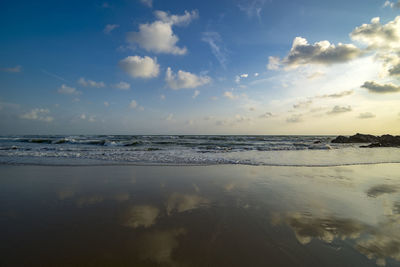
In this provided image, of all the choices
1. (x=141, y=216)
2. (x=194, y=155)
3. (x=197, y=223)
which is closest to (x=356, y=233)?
(x=197, y=223)

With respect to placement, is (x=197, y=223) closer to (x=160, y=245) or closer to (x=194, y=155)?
(x=160, y=245)

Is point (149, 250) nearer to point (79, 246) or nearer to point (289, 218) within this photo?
point (79, 246)

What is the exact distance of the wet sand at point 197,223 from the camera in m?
2.38

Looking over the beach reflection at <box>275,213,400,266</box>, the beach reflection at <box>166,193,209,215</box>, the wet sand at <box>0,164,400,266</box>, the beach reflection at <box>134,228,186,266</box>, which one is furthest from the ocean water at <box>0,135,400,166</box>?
the beach reflection at <box>134,228,186,266</box>

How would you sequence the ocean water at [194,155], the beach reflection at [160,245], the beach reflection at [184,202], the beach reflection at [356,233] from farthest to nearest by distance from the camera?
1. the ocean water at [194,155]
2. the beach reflection at [184,202]
3. the beach reflection at [356,233]
4. the beach reflection at [160,245]

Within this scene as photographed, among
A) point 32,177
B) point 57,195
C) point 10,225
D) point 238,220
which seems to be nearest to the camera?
point 10,225

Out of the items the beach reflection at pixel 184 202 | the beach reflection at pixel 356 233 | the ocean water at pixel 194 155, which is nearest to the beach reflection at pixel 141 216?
the beach reflection at pixel 184 202

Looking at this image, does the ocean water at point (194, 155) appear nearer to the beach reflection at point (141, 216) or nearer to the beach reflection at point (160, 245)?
the beach reflection at point (141, 216)

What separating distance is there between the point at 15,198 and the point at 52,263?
11.1ft

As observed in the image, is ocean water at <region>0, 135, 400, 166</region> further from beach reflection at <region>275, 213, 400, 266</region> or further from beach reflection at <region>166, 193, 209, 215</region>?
beach reflection at <region>275, 213, 400, 266</region>

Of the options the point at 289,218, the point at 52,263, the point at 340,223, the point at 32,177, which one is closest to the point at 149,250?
the point at 52,263

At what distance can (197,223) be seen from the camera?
327 cm

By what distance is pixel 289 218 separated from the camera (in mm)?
3471

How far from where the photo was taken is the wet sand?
2377mm
